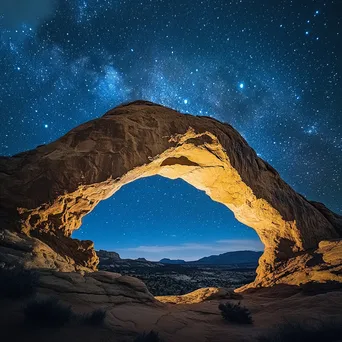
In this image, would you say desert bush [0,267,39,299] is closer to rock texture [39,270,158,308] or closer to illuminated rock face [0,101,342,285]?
rock texture [39,270,158,308]

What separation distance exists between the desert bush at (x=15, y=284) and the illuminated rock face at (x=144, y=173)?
3700 millimetres

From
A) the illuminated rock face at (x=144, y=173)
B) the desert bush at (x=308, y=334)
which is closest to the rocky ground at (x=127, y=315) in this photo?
the desert bush at (x=308, y=334)

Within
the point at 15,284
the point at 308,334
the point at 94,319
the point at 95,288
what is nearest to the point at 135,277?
the point at 95,288

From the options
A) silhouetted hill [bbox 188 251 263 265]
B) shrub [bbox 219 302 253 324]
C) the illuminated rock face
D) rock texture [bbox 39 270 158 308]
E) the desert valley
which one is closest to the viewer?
the desert valley

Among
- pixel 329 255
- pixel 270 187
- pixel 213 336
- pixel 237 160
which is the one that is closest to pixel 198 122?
pixel 237 160

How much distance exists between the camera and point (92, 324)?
4629 millimetres

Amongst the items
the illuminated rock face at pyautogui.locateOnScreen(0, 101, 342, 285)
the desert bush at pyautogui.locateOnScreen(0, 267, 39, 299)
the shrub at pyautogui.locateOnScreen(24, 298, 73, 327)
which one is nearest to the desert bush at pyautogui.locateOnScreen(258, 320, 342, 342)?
the shrub at pyautogui.locateOnScreen(24, 298, 73, 327)

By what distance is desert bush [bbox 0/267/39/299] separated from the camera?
472cm

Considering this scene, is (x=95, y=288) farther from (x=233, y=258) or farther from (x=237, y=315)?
(x=233, y=258)

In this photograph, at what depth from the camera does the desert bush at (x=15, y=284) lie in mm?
→ 4719

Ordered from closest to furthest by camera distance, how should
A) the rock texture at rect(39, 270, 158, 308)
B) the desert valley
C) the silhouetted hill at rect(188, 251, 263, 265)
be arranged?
1. the desert valley
2. the rock texture at rect(39, 270, 158, 308)
3. the silhouetted hill at rect(188, 251, 263, 265)

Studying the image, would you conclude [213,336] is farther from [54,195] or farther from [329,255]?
[329,255]

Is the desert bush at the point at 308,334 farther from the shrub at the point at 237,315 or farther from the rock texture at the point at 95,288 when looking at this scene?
the rock texture at the point at 95,288

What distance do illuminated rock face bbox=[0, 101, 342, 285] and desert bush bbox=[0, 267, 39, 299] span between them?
3.70 m
